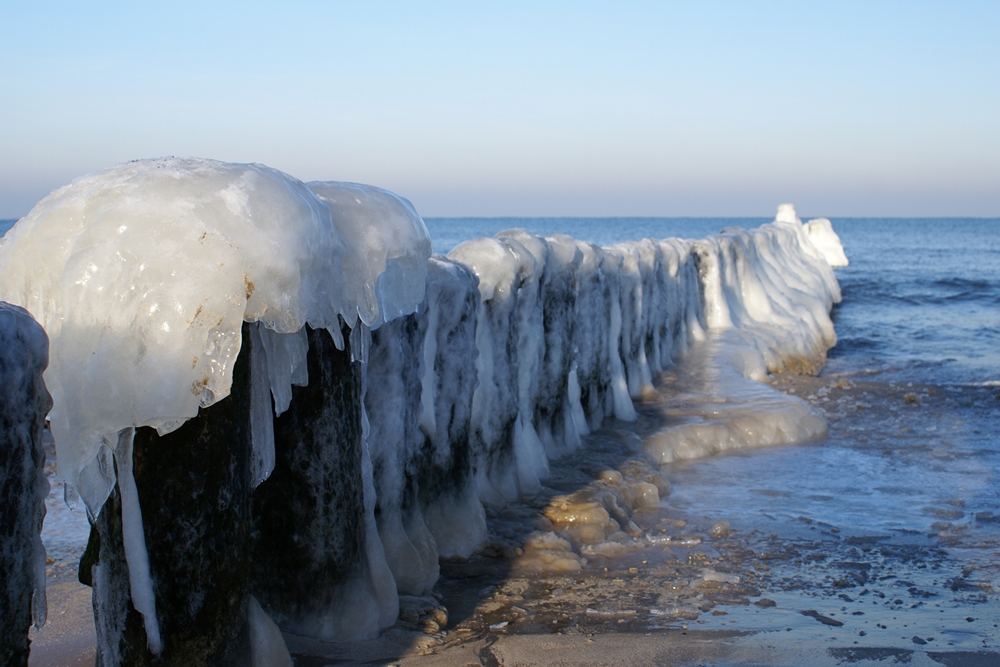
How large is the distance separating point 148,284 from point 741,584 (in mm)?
2705

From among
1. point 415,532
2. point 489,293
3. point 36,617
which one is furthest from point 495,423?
point 36,617

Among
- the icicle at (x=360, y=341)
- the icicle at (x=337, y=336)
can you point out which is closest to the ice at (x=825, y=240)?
the icicle at (x=360, y=341)

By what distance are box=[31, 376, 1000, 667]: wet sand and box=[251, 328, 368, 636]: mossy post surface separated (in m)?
0.15

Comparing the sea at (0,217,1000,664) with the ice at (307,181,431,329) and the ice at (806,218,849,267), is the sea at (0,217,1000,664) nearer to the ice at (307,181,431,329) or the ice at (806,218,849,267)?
the ice at (307,181,431,329)

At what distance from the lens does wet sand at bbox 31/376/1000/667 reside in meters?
3.13

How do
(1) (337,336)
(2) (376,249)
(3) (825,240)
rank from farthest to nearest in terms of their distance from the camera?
(3) (825,240) < (2) (376,249) < (1) (337,336)

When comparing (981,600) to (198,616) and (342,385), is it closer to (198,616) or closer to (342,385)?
(342,385)

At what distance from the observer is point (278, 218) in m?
2.37

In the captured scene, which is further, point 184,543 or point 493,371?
point 493,371

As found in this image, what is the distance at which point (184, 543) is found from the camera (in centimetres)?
240

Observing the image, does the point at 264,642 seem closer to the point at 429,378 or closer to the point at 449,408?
the point at 429,378

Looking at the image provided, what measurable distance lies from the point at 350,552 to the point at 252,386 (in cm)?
77

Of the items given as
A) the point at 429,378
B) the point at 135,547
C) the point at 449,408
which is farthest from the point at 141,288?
the point at 449,408

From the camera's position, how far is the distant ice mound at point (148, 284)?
2.17 m
